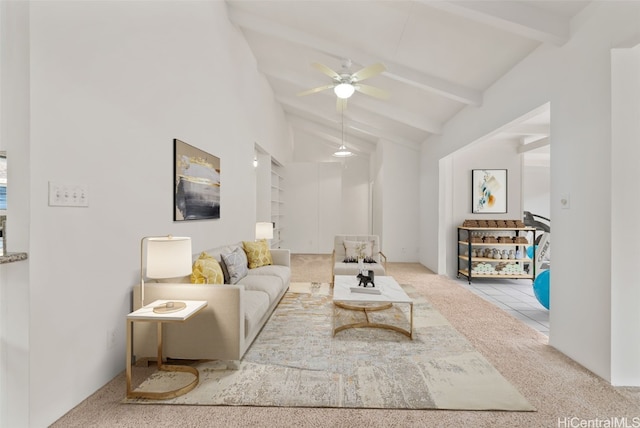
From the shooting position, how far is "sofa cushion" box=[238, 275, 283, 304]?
10.9 ft

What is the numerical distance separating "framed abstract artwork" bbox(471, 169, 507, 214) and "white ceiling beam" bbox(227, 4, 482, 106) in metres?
2.18

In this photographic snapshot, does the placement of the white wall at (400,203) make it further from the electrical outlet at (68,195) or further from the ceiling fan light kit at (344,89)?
the electrical outlet at (68,195)

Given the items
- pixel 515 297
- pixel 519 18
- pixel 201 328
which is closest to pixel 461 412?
pixel 201 328

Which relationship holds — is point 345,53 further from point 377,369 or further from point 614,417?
point 614,417

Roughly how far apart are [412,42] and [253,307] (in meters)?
3.31

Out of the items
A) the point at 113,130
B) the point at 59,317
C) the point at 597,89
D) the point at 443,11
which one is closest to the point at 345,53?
the point at 443,11

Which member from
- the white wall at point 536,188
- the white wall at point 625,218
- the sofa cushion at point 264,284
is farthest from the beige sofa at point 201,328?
the white wall at point 536,188

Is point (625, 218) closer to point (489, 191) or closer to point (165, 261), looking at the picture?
point (165, 261)

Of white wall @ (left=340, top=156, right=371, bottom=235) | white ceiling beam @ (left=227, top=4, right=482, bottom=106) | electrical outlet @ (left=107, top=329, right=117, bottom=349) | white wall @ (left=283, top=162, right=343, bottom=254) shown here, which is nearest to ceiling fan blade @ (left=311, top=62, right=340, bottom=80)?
white ceiling beam @ (left=227, top=4, right=482, bottom=106)

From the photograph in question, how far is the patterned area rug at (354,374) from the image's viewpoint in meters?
2.00

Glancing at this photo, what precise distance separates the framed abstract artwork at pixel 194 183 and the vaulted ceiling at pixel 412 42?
2.02 metres

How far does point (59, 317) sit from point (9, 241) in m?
0.51

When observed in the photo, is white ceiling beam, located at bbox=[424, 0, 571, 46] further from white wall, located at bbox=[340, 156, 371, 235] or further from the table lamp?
white wall, located at bbox=[340, 156, 371, 235]

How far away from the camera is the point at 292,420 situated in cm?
182
